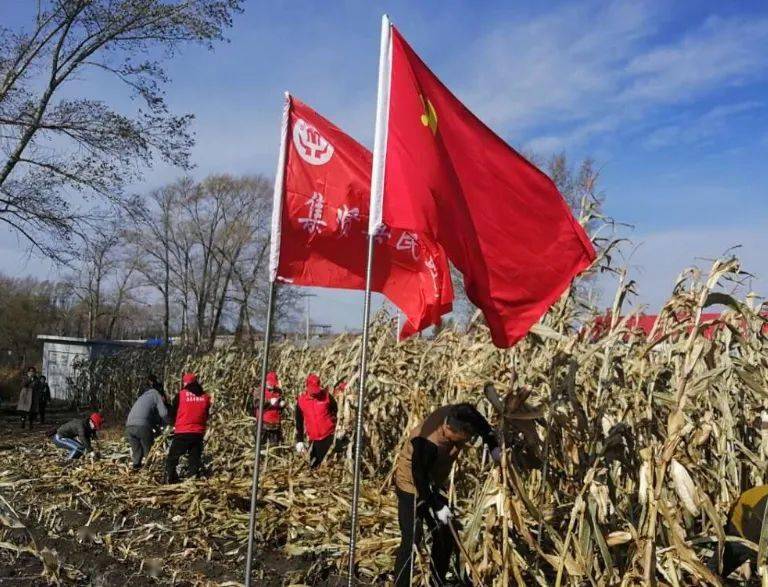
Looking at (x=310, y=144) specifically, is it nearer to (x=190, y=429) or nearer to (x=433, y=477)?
(x=433, y=477)

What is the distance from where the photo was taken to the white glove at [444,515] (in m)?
5.20

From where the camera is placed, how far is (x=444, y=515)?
17.1 feet

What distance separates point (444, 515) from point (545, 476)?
0.77 m

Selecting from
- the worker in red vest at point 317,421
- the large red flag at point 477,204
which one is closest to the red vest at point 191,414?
the worker in red vest at point 317,421

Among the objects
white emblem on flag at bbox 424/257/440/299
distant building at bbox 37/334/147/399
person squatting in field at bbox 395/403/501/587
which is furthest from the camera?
distant building at bbox 37/334/147/399

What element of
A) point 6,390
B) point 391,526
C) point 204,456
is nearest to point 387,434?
point 391,526

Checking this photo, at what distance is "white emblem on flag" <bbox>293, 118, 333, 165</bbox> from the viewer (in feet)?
19.3

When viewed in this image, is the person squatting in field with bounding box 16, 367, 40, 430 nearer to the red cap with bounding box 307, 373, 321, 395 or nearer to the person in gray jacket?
the person in gray jacket

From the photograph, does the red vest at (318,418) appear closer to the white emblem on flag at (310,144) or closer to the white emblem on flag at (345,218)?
the white emblem on flag at (345,218)

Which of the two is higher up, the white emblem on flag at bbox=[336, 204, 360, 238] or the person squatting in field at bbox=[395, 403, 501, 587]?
the white emblem on flag at bbox=[336, 204, 360, 238]

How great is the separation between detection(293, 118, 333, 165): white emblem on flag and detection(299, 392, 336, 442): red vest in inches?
222

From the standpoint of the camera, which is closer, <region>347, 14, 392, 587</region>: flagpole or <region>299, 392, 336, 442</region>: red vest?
<region>347, 14, 392, 587</region>: flagpole

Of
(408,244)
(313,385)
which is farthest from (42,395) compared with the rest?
(408,244)

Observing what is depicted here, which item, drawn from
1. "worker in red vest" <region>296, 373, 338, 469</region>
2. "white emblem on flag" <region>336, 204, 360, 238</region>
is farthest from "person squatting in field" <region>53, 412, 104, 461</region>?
"white emblem on flag" <region>336, 204, 360, 238</region>
